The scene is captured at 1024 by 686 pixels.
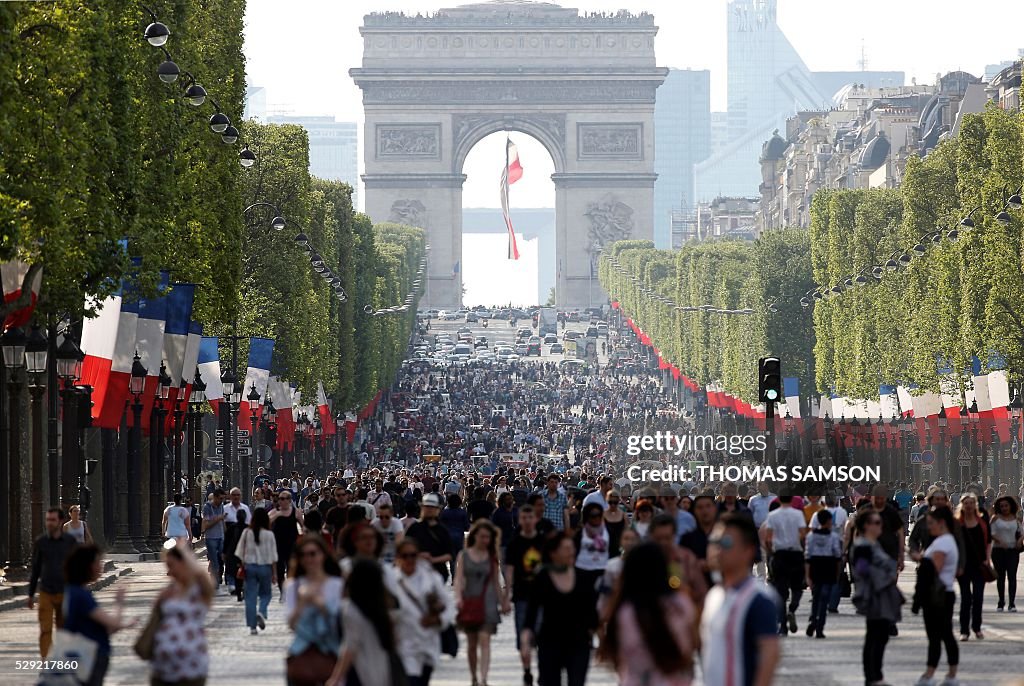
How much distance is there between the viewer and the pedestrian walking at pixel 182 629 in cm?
1460

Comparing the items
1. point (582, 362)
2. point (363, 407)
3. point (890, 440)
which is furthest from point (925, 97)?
point (890, 440)

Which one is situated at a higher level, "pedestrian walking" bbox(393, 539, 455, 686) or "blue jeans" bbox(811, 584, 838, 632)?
"pedestrian walking" bbox(393, 539, 455, 686)

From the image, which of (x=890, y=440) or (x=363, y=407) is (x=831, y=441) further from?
(x=363, y=407)

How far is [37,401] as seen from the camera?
3784 centimetres

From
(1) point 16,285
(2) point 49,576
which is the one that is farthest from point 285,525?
(2) point 49,576

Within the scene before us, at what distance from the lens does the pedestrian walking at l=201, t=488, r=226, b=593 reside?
37.4m

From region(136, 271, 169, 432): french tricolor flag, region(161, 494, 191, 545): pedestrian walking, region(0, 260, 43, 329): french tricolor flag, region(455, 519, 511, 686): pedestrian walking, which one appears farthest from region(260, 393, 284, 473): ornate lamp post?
region(455, 519, 511, 686): pedestrian walking

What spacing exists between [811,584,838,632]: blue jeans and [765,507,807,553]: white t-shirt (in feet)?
1.98

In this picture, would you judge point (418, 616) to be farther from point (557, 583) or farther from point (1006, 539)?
point (1006, 539)

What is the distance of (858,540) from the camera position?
2189 cm

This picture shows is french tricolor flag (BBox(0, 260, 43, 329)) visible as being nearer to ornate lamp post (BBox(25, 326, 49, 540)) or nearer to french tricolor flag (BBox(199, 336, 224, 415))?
ornate lamp post (BBox(25, 326, 49, 540))

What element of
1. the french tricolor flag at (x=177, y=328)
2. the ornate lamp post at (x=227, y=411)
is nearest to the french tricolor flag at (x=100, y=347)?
the french tricolor flag at (x=177, y=328)

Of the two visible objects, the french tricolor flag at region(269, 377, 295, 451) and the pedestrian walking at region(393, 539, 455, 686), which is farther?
the french tricolor flag at region(269, 377, 295, 451)

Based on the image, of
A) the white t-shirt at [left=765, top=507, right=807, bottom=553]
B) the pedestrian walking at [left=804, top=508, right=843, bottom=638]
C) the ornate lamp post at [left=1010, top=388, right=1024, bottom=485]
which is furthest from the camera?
the ornate lamp post at [left=1010, top=388, right=1024, bottom=485]
